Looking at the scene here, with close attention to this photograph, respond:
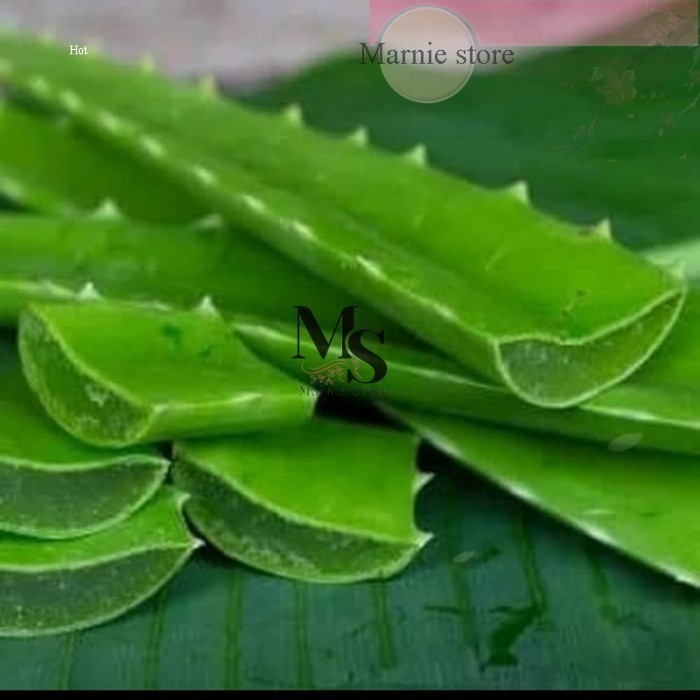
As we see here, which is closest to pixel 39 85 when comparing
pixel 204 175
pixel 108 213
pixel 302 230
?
pixel 108 213

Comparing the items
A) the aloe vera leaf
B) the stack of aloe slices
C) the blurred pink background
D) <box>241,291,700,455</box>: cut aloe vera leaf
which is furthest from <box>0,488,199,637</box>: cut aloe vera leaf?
the blurred pink background

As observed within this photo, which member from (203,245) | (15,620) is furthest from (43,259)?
(15,620)

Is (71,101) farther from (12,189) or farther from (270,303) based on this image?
(270,303)

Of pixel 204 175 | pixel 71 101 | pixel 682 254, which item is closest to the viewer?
pixel 204 175

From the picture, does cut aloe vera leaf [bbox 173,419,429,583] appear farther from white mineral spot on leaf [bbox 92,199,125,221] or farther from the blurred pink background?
the blurred pink background

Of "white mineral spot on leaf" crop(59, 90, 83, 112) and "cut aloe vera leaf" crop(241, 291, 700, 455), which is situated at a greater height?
"white mineral spot on leaf" crop(59, 90, 83, 112)

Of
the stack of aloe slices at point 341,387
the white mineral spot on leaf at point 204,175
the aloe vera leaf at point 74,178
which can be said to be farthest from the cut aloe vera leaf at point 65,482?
the aloe vera leaf at point 74,178

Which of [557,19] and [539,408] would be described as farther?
[557,19]
